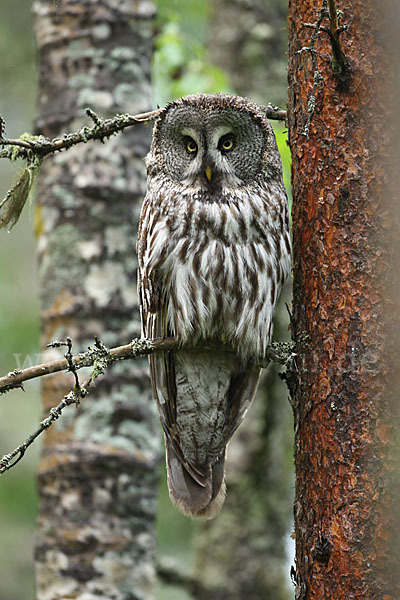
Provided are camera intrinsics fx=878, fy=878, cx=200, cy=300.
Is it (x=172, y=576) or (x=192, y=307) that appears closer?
(x=192, y=307)

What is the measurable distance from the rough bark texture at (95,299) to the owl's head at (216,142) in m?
1.06

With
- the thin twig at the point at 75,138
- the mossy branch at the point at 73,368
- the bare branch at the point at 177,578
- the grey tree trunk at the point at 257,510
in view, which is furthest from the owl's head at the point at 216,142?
the grey tree trunk at the point at 257,510

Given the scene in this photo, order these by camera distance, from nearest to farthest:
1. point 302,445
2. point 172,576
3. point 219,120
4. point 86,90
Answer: point 302,445
point 219,120
point 86,90
point 172,576

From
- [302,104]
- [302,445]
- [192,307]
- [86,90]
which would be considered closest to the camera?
[302,445]

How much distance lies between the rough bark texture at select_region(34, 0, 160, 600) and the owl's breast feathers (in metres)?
0.74

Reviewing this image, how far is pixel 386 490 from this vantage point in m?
2.75

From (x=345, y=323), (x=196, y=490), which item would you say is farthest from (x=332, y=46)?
(x=196, y=490)

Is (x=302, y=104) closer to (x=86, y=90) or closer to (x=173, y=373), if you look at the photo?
(x=173, y=373)

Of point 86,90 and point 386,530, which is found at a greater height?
point 86,90

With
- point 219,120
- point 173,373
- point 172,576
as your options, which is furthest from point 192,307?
point 172,576

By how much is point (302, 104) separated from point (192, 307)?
99 centimetres

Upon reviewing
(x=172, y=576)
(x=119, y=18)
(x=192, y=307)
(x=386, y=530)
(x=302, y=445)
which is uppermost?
(x=119, y=18)

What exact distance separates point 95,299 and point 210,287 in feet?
4.37

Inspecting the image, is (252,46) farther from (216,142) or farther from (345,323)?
(345,323)
